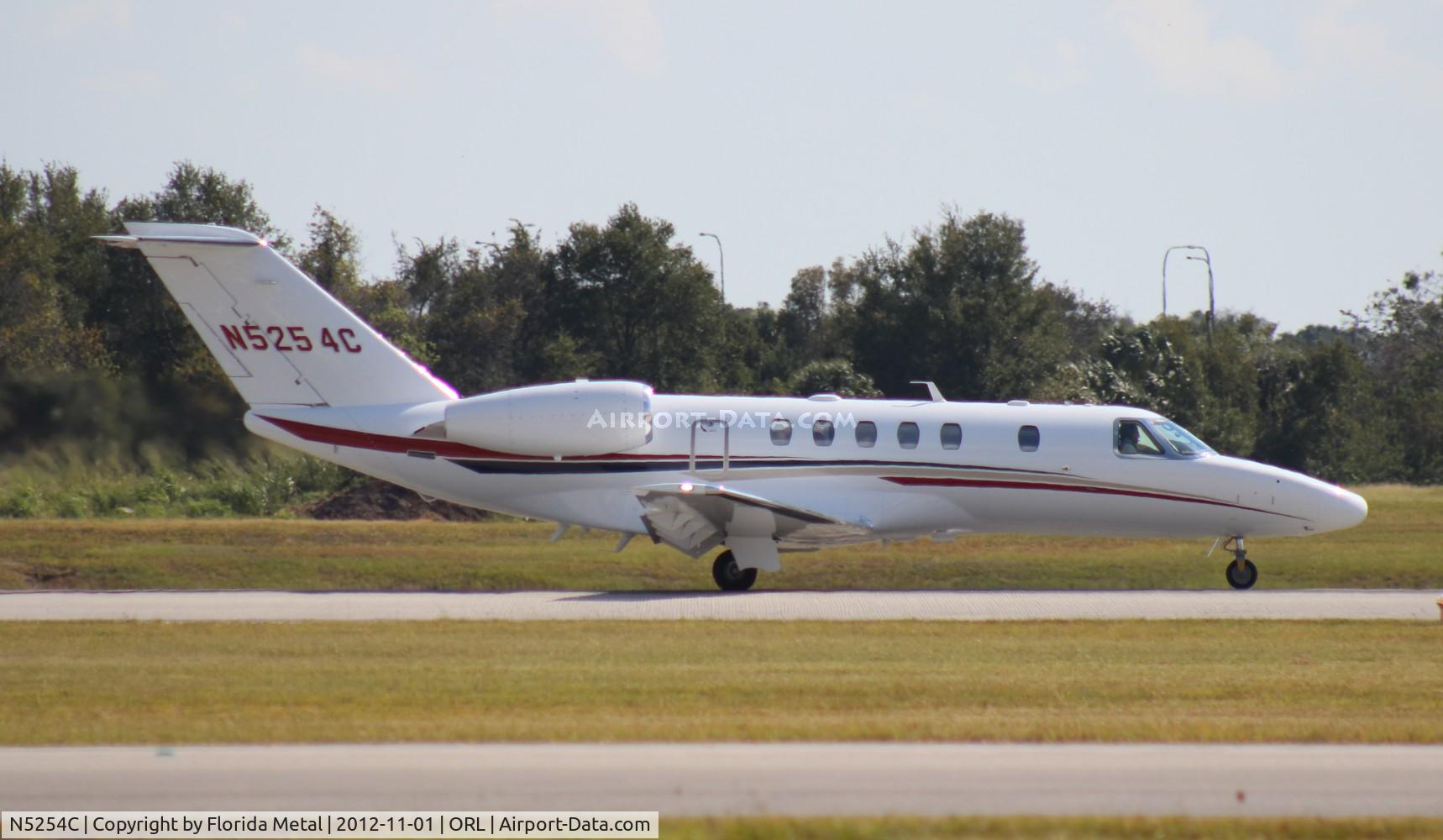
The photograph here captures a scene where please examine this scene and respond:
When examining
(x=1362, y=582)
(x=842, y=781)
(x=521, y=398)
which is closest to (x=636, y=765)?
(x=842, y=781)

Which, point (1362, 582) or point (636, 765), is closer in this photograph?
point (636, 765)

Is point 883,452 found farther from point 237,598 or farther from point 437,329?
point 437,329

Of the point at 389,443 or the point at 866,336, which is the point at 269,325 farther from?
the point at 866,336

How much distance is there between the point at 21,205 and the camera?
55.4 m

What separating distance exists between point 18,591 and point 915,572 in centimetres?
1337

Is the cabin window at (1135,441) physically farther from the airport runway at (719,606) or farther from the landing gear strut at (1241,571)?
the airport runway at (719,606)

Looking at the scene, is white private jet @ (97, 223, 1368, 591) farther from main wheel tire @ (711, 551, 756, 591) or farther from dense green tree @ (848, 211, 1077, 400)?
dense green tree @ (848, 211, 1077, 400)

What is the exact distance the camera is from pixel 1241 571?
74.6 feet

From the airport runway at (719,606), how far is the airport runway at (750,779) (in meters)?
8.40

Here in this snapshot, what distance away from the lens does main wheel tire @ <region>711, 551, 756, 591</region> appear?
22.2 m

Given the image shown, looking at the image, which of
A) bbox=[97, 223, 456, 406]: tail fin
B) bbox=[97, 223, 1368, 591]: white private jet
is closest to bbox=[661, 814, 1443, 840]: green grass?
bbox=[97, 223, 1368, 591]: white private jet

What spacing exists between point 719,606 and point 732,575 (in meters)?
2.63

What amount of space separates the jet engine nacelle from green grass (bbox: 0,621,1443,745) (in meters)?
4.70

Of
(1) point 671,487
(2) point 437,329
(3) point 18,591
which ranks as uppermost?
(2) point 437,329
